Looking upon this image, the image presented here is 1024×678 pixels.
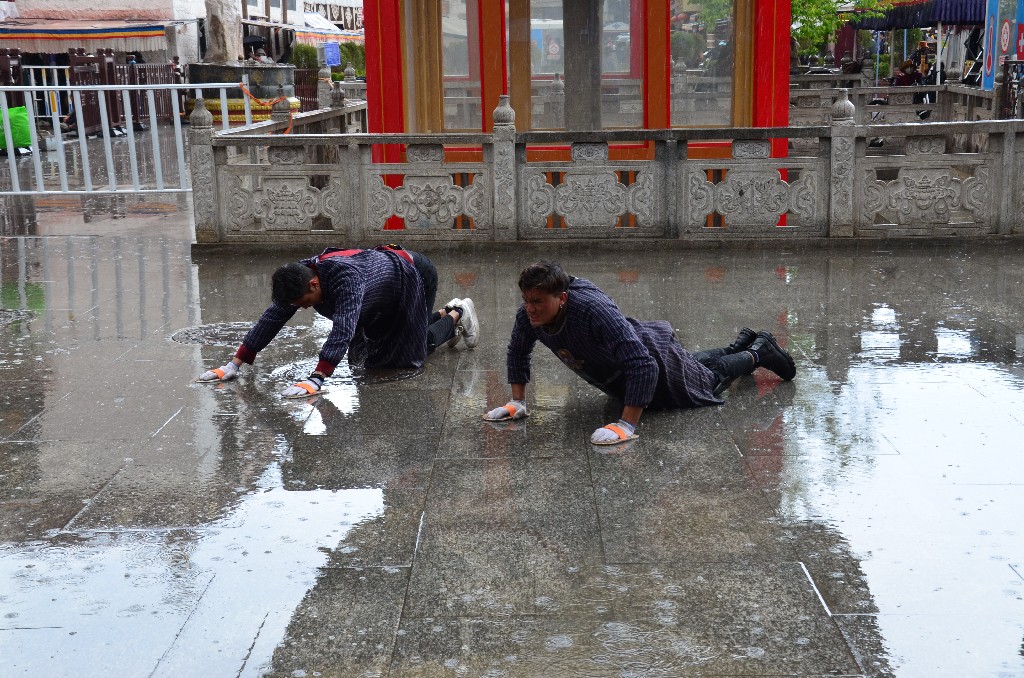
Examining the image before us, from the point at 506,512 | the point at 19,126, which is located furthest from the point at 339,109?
the point at 506,512

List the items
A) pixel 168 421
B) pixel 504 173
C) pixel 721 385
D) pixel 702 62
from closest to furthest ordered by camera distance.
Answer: pixel 168 421, pixel 721 385, pixel 504 173, pixel 702 62

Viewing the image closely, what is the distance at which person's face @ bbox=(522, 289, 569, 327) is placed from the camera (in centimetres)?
513

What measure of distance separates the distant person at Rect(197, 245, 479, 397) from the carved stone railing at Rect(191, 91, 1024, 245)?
352cm

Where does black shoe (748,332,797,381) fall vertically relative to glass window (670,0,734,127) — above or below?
below

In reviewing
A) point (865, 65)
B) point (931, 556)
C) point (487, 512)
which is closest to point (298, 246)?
point (487, 512)

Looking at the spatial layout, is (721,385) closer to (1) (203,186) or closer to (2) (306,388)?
(2) (306,388)

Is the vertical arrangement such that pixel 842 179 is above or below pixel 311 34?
below

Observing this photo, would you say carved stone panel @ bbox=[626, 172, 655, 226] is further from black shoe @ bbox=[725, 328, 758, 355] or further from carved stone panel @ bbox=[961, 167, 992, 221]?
black shoe @ bbox=[725, 328, 758, 355]

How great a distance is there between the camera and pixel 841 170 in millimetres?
10281

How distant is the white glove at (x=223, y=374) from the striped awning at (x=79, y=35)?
24648 millimetres

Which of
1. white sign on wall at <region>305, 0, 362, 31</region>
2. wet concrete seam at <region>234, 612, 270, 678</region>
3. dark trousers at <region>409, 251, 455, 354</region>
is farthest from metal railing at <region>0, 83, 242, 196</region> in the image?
white sign on wall at <region>305, 0, 362, 31</region>

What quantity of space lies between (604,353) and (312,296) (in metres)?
1.74

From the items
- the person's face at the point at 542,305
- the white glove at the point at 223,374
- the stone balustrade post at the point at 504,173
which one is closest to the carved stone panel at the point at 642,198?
the stone balustrade post at the point at 504,173

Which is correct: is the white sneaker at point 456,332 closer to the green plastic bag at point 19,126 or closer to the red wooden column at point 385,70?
the red wooden column at point 385,70
